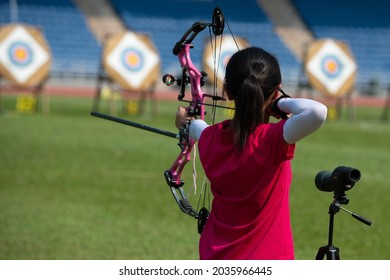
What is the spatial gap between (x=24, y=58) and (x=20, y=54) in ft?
0.35

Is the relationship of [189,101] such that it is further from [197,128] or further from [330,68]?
[330,68]

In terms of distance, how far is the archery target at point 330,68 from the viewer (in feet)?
52.8

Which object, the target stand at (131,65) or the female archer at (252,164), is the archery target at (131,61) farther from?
the female archer at (252,164)

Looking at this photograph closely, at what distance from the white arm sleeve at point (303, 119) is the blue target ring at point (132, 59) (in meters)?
13.3

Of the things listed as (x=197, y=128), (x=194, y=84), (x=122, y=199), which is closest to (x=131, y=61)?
(x=122, y=199)

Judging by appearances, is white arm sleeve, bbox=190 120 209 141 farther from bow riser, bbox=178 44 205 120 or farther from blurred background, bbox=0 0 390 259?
blurred background, bbox=0 0 390 259

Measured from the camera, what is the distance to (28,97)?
13719mm

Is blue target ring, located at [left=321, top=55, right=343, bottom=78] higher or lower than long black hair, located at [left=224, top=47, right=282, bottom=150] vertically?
lower

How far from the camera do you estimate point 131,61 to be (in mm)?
15172

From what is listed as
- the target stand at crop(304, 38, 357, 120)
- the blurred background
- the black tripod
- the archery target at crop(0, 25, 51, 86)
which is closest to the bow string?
the black tripod

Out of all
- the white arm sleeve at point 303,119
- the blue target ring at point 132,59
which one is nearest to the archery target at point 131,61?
the blue target ring at point 132,59

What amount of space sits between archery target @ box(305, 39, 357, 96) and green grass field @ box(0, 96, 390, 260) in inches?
233

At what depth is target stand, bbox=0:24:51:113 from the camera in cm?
1455
